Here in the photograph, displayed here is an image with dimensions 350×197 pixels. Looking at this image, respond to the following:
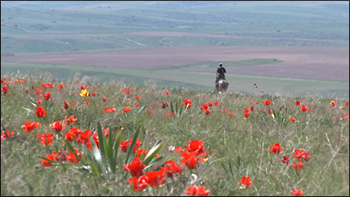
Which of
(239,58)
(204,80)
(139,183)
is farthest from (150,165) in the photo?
(239,58)

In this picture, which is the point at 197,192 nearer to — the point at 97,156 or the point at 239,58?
the point at 97,156

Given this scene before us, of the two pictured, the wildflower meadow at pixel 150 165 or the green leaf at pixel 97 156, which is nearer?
the wildflower meadow at pixel 150 165

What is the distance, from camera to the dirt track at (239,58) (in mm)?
77269

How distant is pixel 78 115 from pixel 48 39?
128 metres

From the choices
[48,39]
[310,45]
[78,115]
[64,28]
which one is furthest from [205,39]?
[78,115]

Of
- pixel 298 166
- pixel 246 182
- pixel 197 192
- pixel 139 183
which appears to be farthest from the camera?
pixel 298 166

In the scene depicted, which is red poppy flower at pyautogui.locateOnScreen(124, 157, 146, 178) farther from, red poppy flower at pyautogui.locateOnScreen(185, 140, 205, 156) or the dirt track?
the dirt track

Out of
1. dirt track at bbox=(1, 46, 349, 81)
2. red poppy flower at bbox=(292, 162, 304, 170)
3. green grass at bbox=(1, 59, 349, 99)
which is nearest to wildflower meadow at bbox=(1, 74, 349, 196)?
red poppy flower at bbox=(292, 162, 304, 170)

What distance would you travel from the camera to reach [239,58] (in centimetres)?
9562

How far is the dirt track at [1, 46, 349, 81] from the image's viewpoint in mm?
77269

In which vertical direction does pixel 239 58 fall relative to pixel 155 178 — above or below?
below

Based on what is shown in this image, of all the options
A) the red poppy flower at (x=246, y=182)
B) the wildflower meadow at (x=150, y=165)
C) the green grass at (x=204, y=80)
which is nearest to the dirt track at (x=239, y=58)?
the green grass at (x=204, y=80)

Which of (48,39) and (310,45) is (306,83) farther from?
(48,39)

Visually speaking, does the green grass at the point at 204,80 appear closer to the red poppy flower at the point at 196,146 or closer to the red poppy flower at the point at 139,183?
the red poppy flower at the point at 196,146
